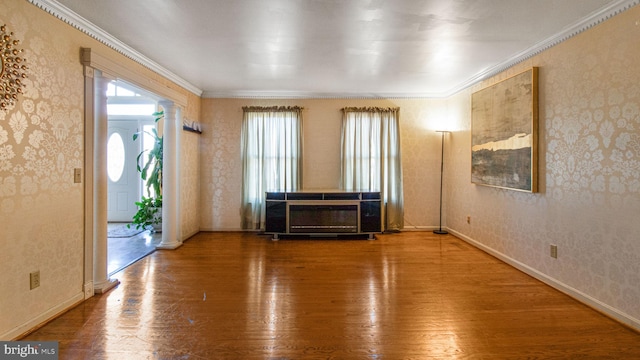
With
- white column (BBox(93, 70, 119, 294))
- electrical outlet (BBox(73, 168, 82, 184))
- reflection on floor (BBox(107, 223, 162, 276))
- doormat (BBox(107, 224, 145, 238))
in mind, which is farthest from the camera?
doormat (BBox(107, 224, 145, 238))

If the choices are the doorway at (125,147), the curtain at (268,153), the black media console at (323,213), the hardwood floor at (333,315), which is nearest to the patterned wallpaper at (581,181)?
the hardwood floor at (333,315)

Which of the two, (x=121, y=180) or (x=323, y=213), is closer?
(x=323, y=213)

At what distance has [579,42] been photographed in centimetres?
270

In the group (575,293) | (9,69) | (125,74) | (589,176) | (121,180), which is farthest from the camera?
(121,180)

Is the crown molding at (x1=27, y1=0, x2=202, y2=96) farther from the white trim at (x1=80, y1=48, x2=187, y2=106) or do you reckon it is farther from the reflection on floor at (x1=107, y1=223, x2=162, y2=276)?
the reflection on floor at (x1=107, y1=223, x2=162, y2=276)

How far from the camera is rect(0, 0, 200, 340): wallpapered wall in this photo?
2.03 m

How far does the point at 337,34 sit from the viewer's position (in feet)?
9.47

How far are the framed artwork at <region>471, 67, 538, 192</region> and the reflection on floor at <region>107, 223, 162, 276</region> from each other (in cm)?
476

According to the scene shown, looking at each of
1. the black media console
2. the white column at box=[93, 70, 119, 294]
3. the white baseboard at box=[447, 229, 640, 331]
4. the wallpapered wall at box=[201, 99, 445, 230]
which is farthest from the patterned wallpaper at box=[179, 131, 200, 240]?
the white baseboard at box=[447, 229, 640, 331]

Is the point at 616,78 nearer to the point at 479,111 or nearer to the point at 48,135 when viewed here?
the point at 479,111

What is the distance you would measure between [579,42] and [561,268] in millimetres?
2129

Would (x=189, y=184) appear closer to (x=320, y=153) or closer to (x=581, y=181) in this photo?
(x=320, y=153)

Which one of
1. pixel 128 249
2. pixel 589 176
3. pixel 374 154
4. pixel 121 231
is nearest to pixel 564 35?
pixel 589 176

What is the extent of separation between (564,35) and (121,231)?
6932mm
